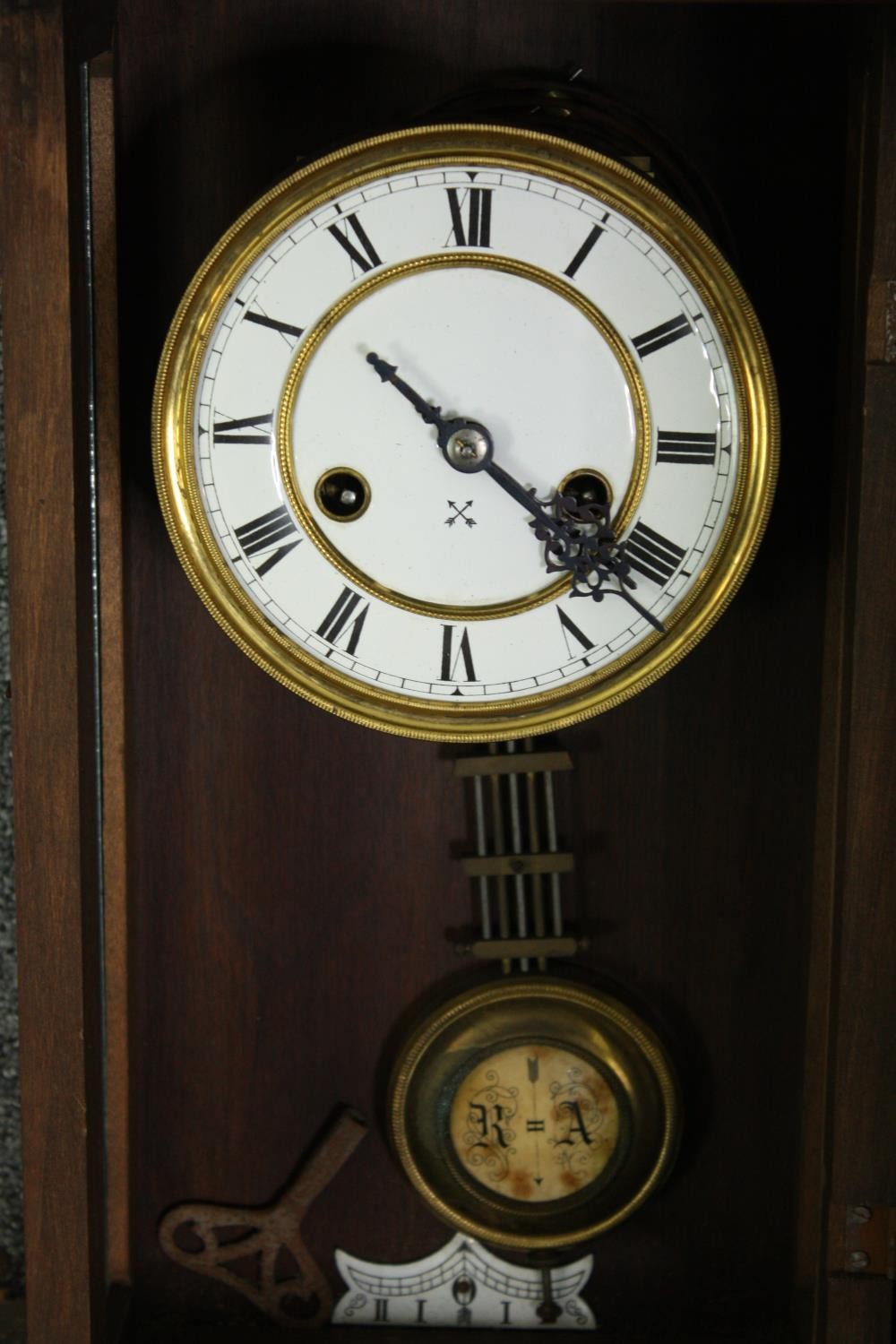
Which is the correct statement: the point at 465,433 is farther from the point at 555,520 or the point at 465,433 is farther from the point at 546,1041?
the point at 546,1041

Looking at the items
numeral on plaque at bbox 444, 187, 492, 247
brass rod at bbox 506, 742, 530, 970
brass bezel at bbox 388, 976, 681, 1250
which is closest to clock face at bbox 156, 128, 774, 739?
numeral on plaque at bbox 444, 187, 492, 247

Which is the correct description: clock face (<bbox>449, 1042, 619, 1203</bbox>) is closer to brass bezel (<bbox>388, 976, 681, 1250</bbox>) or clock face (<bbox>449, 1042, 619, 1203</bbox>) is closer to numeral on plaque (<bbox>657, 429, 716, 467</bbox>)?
brass bezel (<bbox>388, 976, 681, 1250</bbox>)

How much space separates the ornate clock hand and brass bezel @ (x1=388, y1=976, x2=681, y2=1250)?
0.35 metres

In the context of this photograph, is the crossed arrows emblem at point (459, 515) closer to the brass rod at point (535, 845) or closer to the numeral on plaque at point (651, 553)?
the numeral on plaque at point (651, 553)

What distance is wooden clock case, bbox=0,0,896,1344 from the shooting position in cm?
102

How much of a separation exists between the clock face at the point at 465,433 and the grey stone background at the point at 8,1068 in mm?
362

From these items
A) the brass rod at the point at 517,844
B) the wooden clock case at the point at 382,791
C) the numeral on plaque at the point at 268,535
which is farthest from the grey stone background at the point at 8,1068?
the brass rod at the point at 517,844

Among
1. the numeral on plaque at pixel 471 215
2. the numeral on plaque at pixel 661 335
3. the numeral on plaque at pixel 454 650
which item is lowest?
the numeral on plaque at pixel 454 650

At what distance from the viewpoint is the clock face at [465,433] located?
996 millimetres

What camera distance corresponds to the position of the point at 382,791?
1.21m

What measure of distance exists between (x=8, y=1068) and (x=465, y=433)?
0.73m

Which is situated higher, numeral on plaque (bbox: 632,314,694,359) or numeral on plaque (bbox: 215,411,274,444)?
numeral on plaque (bbox: 632,314,694,359)

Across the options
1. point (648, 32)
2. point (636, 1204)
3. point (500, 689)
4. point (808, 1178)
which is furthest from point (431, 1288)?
point (648, 32)

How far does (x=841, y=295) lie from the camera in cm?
114
